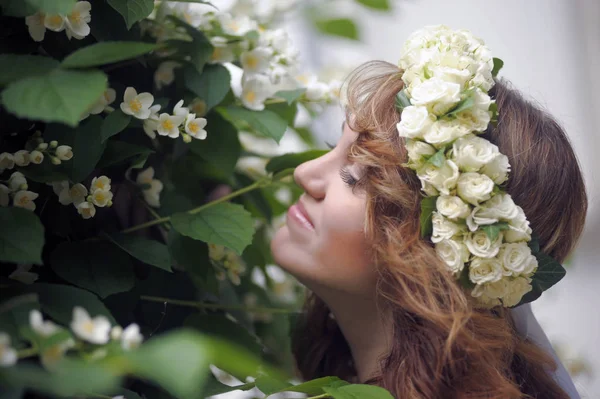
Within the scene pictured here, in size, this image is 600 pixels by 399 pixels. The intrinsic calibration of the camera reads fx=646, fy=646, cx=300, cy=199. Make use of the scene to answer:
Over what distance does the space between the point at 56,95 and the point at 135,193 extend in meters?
0.41

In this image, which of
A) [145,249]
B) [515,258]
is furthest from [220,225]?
[515,258]

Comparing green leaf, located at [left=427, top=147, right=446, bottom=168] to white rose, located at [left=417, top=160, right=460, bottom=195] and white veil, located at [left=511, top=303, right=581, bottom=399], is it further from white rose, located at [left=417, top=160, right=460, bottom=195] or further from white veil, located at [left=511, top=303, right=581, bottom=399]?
white veil, located at [left=511, top=303, right=581, bottom=399]

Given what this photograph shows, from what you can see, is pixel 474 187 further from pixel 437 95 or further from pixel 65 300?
pixel 65 300

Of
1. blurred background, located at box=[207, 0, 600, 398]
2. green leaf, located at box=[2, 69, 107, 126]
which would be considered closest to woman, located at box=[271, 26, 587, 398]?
green leaf, located at box=[2, 69, 107, 126]

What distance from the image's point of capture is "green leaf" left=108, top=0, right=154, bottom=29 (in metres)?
0.82

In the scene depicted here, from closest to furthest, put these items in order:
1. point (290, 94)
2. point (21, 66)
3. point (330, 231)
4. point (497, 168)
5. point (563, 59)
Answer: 1. point (21, 66)
2. point (497, 168)
3. point (330, 231)
4. point (290, 94)
5. point (563, 59)

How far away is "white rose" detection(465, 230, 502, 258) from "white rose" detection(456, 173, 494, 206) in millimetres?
46

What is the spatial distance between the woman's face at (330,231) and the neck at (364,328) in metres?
0.04

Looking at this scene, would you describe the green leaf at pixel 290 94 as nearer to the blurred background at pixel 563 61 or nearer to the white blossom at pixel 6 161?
the white blossom at pixel 6 161

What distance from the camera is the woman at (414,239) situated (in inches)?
37.1

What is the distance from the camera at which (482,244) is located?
905 millimetres

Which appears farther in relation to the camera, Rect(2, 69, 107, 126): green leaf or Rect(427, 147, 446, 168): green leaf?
Rect(427, 147, 446, 168): green leaf

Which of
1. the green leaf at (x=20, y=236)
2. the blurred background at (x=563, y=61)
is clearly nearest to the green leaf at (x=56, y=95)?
the green leaf at (x=20, y=236)

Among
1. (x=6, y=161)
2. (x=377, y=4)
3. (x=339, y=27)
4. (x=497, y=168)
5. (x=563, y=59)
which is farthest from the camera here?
(x=563, y=59)
